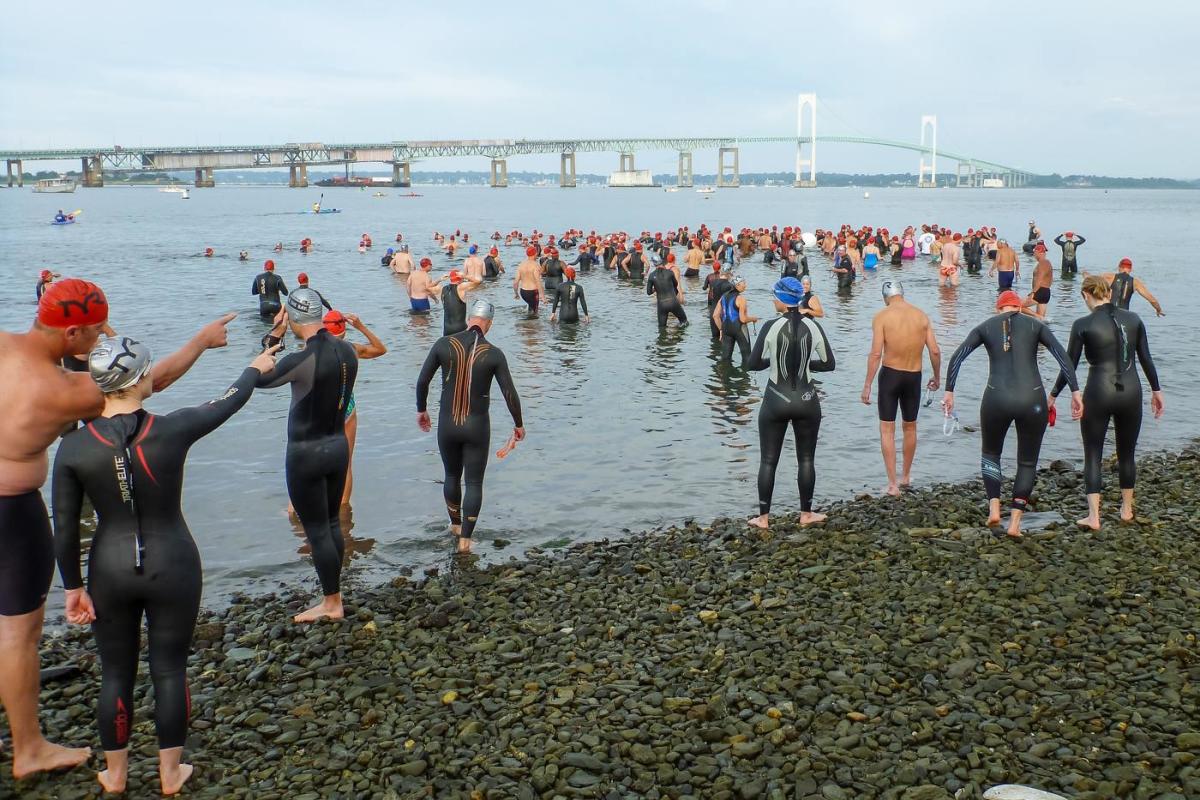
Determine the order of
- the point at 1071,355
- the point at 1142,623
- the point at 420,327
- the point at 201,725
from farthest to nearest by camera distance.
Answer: the point at 420,327, the point at 1071,355, the point at 1142,623, the point at 201,725

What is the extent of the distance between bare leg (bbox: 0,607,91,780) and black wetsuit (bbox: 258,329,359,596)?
6.70 ft

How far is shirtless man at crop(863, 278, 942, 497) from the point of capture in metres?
9.04

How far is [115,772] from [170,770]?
26cm

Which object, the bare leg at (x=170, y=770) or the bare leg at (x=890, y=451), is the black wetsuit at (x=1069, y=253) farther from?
the bare leg at (x=170, y=770)

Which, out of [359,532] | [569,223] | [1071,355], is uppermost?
[569,223]

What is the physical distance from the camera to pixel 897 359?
9219mm

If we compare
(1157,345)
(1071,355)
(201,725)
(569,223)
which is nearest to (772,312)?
(1157,345)

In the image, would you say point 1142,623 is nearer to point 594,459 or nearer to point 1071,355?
point 1071,355

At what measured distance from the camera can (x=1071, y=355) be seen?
301 inches

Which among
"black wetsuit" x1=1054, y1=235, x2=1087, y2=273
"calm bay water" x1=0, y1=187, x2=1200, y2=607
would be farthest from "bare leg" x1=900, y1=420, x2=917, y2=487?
Result: "black wetsuit" x1=1054, y1=235, x2=1087, y2=273

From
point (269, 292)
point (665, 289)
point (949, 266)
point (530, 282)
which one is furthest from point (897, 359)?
point (949, 266)

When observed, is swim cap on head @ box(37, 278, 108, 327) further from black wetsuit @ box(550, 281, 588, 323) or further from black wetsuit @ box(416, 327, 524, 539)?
black wetsuit @ box(550, 281, 588, 323)

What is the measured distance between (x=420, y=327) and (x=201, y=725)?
58.1 feet

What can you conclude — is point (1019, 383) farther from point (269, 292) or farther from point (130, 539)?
point (269, 292)
